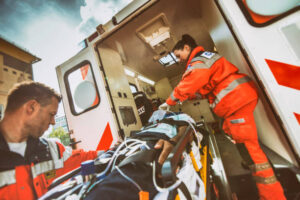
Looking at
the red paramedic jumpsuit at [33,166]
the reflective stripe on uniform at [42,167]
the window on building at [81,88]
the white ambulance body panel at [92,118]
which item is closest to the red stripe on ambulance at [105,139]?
the white ambulance body panel at [92,118]

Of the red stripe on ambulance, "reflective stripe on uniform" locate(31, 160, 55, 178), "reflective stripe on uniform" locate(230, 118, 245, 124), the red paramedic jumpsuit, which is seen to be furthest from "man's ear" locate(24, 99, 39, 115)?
"reflective stripe on uniform" locate(230, 118, 245, 124)

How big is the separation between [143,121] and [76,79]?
5.14 feet

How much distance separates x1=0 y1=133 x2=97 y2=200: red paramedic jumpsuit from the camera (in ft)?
3.75

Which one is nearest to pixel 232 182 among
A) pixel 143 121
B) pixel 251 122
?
pixel 251 122

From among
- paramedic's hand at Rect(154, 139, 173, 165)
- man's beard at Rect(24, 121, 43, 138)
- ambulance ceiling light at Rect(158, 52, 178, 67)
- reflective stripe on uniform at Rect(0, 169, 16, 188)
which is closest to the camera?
paramedic's hand at Rect(154, 139, 173, 165)

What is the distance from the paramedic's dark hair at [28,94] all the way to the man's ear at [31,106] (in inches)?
1.4

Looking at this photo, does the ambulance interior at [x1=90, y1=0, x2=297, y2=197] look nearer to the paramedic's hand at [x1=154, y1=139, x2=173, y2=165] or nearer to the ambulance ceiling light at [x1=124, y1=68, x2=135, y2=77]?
the ambulance ceiling light at [x1=124, y1=68, x2=135, y2=77]

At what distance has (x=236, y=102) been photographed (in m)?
1.28

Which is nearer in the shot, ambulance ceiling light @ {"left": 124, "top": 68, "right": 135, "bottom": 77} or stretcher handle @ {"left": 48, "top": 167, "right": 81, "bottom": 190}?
stretcher handle @ {"left": 48, "top": 167, "right": 81, "bottom": 190}

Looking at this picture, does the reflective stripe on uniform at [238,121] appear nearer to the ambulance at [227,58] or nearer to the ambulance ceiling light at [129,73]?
the ambulance at [227,58]

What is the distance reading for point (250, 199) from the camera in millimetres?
1341

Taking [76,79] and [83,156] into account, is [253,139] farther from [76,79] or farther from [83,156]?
[76,79]

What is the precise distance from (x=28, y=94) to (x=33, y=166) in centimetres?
96

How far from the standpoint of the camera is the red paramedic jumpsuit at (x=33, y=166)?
114cm
